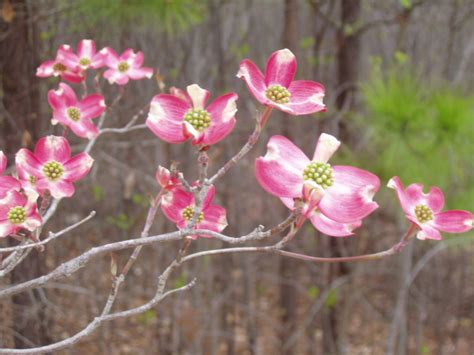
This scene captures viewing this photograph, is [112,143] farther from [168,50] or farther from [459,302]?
[459,302]

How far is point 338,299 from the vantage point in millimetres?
2809

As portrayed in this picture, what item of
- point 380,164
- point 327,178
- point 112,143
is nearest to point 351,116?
point 380,164

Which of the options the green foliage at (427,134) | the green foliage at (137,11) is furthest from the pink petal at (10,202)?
the green foliage at (427,134)

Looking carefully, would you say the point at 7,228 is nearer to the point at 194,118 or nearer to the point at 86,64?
the point at 194,118

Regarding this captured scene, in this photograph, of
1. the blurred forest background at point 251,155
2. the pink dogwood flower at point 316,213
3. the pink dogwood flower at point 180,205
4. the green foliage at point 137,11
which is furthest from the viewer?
the green foliage at point 137,11

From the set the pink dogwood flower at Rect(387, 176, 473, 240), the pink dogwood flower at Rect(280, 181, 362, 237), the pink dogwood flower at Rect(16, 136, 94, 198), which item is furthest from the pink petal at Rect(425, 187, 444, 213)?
the pink dogwood flower at Rect(16, 136, 94, 198)

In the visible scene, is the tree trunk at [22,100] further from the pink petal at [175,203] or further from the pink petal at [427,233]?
the pink petal at [427,233]

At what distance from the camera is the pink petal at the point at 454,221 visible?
2.52 ft

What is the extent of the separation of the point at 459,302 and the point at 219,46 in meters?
2.25

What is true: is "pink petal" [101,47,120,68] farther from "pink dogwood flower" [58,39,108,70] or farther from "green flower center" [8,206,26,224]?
"green flower center" [8,206,26,224]

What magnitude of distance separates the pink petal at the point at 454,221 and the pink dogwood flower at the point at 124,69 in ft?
2.19

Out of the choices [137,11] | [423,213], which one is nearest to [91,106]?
[423,213]

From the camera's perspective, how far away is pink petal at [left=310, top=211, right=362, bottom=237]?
66cm

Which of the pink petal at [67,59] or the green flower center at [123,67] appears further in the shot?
the green flower center at [123,67]
